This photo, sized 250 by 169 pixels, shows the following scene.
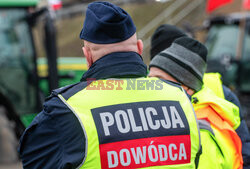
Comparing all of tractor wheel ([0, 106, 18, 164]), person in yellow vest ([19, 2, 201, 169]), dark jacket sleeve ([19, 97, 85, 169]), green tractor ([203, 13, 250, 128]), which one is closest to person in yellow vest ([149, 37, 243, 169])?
person in yellow vest ([19, 2, 201, 169])

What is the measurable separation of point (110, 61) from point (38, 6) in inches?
161

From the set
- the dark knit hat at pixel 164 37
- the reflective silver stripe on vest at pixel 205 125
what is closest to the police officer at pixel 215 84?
the dark knit hat at pixel 164 37

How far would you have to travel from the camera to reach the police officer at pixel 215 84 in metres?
1.94

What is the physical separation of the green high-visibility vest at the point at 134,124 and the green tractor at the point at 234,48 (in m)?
5.84

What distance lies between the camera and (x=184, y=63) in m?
1.89

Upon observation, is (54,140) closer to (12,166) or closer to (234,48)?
(12,166)

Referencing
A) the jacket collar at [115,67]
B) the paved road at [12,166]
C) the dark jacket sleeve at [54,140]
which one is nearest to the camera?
the dark jacket sleeve at [54,140]

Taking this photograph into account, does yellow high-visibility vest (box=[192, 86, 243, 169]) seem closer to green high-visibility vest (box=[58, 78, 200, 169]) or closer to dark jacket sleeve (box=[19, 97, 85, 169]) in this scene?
green high-visibility vest (box=[58, 78, 200, 169])

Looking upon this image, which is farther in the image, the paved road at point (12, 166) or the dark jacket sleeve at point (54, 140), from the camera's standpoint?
the paved road at point (12, 166)

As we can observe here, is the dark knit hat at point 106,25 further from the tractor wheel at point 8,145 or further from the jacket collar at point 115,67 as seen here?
the tractor wheel at point 8,145

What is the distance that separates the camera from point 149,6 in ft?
59.8

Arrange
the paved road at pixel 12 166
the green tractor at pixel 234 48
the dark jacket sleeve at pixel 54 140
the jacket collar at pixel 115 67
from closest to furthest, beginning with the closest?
the dark jacket sleeve at pixel 54 140
the jacket collar at pixel 115 67
the paved road at pixel 12 166
the green tractor at pixel 234 48

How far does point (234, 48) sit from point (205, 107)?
5998 mm

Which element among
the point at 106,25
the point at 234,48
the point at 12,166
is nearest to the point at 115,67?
the point at 106,25
